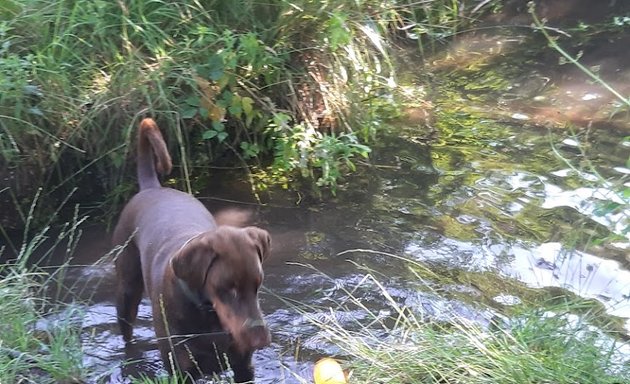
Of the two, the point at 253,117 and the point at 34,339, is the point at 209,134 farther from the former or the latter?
the point at 34,339

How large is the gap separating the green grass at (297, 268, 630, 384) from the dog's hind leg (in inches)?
36.5

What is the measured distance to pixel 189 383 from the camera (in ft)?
11.0

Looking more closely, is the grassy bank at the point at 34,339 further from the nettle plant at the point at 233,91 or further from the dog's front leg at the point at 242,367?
the nettle plant at the point at 233,91

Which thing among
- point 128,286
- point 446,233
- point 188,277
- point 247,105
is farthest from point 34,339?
point 446,233

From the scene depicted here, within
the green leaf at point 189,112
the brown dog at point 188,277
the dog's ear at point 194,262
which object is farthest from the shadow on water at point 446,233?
the dog's ear at point 194,262

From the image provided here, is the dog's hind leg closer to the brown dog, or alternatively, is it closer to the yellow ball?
the brown dog

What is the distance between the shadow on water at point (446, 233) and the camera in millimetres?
3998

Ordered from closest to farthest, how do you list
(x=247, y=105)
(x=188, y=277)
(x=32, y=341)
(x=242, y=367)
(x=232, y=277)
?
(x=232, y=277) → (x=188, y=277) → (x=242, y=367) → (x=32, y=341) → (x=247, y=105)

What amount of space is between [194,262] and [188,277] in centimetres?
8

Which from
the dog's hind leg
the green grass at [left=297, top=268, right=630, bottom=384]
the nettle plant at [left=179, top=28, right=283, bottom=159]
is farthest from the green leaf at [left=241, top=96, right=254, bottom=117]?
the green grass at [left=297, top=268, right=630, bottom=384]

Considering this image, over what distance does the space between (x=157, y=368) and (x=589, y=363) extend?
179 centimetres

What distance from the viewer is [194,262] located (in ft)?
9.91

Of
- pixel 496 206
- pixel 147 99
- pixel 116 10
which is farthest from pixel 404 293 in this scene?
pixel 116 10

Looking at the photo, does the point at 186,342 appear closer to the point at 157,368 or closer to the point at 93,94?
the point at 157,368
